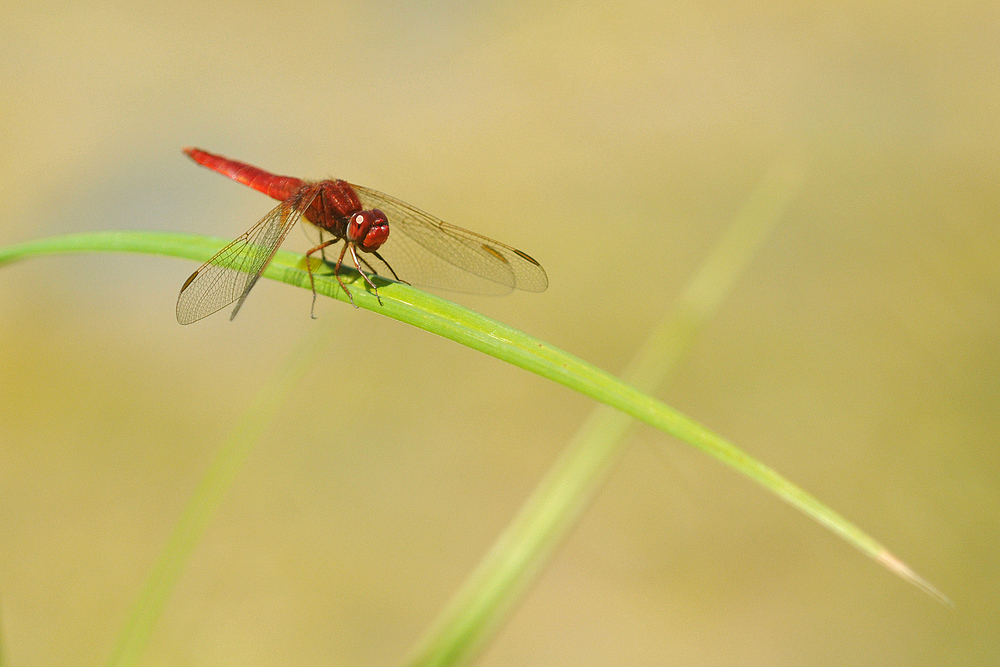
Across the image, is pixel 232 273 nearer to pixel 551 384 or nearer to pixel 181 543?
pixel 181 543

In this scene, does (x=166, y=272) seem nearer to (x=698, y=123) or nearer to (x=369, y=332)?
(x=369, y=332)

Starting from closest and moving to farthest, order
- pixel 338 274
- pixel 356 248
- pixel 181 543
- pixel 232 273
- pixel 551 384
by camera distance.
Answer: pixel 181 543
pixel 232 273
pixel 338 274
pixel 356 248
pixel 551 384

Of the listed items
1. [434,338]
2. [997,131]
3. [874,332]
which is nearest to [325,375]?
[434,338]

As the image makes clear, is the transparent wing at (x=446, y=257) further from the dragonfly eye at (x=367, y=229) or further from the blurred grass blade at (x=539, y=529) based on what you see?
the blurred grass blade at (x=539, y=529)

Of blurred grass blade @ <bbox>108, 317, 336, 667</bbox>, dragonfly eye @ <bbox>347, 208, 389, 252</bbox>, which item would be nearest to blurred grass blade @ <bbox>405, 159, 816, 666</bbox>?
blurred grass blade @ <bbox>108, 317, 336, 667</bbox>

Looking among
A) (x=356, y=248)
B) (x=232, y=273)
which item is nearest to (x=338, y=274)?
(x=356, y=248)

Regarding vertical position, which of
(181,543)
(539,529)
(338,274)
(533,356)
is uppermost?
(533,356)
